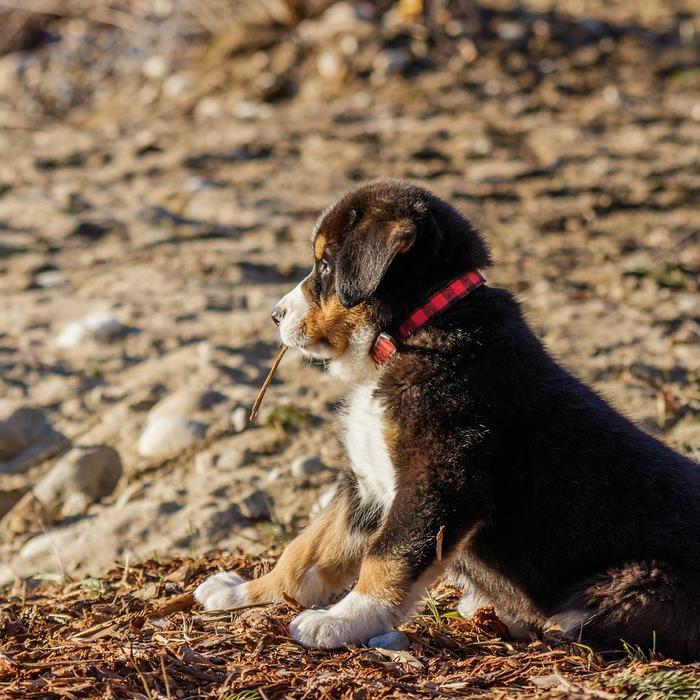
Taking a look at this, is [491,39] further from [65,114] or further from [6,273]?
[6,273]

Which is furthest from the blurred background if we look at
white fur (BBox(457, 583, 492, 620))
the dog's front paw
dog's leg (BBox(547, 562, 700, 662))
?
dog's leg (BBox(547, 562, 700, 662))

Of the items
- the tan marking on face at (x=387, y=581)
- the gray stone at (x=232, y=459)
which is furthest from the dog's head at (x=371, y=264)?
the gray stone at (x=232, y=459)

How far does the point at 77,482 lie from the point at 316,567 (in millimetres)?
2078

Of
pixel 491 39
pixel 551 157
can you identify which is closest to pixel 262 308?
pixel 551 157

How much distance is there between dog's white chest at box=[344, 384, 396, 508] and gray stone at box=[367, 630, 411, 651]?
0.48 m

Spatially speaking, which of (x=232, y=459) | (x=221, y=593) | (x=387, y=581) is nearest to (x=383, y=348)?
(x=387, y=581)

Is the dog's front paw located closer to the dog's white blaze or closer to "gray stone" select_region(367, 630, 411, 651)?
"gray stone" select_region(367, 630, 411, 651)

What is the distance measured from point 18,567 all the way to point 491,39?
8.41 metres

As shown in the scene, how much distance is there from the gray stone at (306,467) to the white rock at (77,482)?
101cm

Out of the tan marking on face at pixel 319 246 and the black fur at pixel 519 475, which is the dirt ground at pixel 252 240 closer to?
the black fur at pixel 519 475

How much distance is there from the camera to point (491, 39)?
38.2 feet

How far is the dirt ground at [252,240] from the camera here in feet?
17.0

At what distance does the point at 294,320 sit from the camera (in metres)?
4.29

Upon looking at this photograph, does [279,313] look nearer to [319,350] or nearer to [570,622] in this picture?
[319,350]
